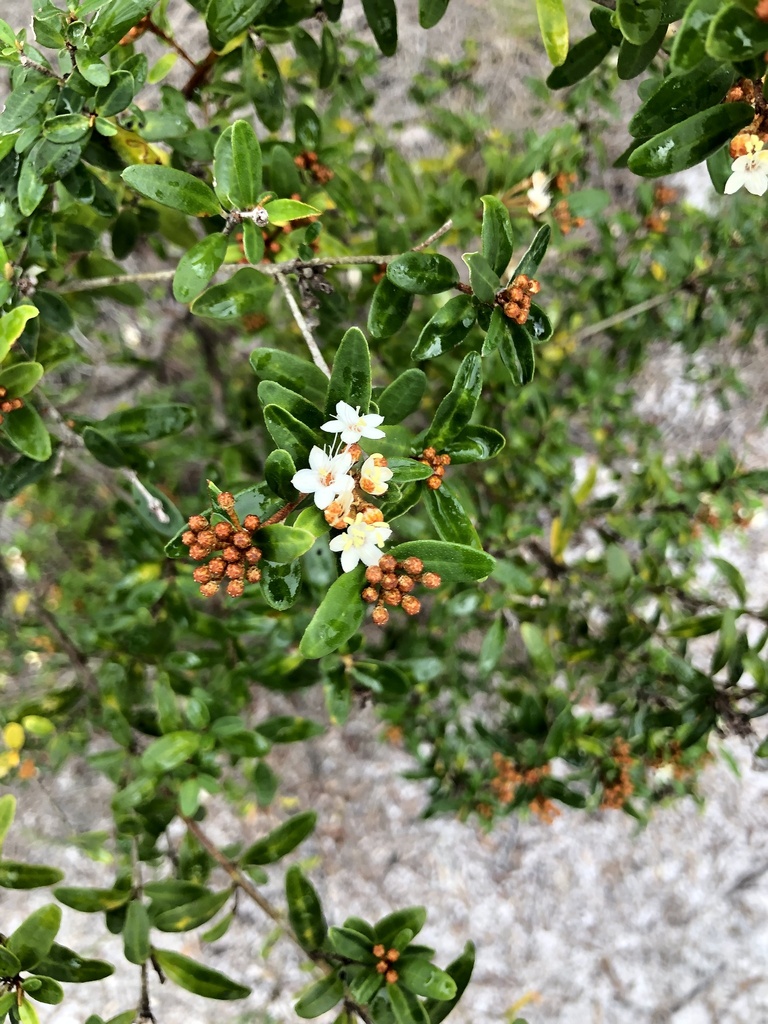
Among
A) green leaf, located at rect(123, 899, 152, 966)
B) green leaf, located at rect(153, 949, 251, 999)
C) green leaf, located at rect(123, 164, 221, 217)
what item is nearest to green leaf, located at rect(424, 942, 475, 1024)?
green leaf, located at rect(153, 949, 251, 999)

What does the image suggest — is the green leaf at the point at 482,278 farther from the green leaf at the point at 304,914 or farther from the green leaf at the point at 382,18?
the green leaf at the point at 304,914

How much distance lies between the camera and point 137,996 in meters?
2.79

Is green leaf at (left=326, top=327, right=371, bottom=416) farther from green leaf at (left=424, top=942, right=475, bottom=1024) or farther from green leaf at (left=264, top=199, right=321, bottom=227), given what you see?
green leaf at (left=424, top=942, right=475, bottom=1024)

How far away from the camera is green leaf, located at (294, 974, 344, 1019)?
1.17 m

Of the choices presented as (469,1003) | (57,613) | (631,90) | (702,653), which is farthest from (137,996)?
(631,90)

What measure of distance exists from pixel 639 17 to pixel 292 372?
65 centimetres

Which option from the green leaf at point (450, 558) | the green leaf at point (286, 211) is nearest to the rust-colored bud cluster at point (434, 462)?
the green leaf at point (450, 558)

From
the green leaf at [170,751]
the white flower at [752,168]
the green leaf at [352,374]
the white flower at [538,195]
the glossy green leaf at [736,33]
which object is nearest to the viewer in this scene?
the glossy green leaf at [736,33]

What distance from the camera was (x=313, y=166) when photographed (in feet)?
4.84

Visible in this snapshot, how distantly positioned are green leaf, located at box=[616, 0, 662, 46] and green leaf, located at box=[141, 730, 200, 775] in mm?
1424

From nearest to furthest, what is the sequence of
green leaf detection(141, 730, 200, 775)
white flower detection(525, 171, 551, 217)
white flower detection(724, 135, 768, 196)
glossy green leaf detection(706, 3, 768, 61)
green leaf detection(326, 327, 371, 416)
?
1. glossy green leaf detection(706, 3, 768, 61)
2. white flower detection(724, 135, 768, 196)
3. green leaf detection(326, 327, 371, 416)
4. green leaf detection(141, 730, 200, 775)
5. white flower detection(525, 171, 551, 217)

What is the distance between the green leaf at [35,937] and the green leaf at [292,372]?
0.91 metres

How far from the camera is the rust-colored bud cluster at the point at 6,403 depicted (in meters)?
1.08

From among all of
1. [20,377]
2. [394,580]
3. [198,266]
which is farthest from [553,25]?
[20,377]
